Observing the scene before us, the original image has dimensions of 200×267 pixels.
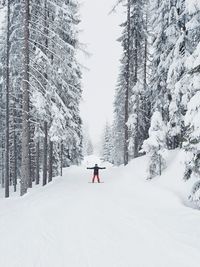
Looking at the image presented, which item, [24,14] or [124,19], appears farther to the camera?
[124,19]

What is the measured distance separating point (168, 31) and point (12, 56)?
39.5 feet

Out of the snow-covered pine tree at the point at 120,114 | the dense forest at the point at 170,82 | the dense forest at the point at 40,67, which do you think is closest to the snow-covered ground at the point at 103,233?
the dense forest at the point at 170,82

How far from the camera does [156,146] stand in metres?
16.9

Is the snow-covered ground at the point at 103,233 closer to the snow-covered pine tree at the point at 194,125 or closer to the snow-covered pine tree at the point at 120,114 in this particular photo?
the snow-covered pine tree at the point at 194,125

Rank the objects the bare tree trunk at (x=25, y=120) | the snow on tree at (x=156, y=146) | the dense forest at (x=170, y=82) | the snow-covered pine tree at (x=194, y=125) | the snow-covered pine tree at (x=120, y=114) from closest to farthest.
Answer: the snow-covered pine tree at (x=194, y=125), the dense forest at (x=170, y=82), the bare tree trunk at (x=25, y=120), the snow on tree at (x=156, y=146), the snow-covered pine tree at (x=120, y=114)

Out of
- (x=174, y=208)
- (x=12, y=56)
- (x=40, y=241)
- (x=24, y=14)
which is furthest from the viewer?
(x=12, y=56)

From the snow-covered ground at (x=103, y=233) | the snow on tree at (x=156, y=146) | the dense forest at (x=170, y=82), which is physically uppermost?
the dense forest at (x=170, y=82)

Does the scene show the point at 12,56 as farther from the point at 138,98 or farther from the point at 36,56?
the point at 138,98

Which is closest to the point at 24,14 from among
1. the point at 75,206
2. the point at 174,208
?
the point at 75,206

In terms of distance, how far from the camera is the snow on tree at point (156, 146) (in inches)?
670

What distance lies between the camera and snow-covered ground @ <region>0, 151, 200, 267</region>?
609 cm

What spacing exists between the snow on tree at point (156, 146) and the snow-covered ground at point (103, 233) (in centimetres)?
368

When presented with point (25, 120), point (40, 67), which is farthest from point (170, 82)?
point (25, 120)

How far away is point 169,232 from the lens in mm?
7758
